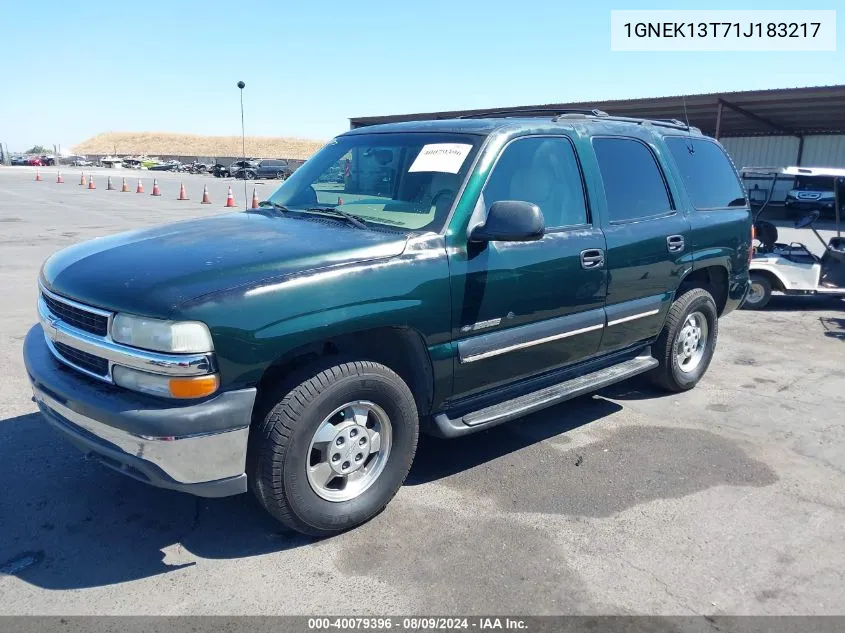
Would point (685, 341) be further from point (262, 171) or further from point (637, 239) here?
point (262, 171)

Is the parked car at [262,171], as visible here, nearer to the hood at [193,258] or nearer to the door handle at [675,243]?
the door handle at [675,243]

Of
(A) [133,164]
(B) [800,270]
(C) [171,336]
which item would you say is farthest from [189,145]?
(C) [171,336]

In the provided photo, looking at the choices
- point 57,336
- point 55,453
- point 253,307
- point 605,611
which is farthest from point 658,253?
point 55,453

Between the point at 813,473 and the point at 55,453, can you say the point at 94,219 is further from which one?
the point at 813,473

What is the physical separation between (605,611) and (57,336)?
109 inches

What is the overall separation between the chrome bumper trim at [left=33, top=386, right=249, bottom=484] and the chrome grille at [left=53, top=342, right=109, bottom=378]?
0.23 meters

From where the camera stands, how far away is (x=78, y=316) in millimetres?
3176

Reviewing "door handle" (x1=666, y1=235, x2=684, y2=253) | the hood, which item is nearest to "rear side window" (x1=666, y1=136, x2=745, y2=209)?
"door handle" (x1=666, y1=235, x2=684, y2=253)

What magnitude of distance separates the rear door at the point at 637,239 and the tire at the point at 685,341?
0.16 meters

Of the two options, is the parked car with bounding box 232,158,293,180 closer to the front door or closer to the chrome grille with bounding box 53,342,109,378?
the front door

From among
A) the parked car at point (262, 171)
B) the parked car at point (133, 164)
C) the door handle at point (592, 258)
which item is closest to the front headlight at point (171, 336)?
the door handle at point (592, 258)

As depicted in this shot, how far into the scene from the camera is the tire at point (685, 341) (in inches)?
206

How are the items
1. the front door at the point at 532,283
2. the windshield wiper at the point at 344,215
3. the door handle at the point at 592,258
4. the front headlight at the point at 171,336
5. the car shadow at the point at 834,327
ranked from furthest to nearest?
the car shadow at the point at 834,327
the door handle at the point at 592,258
the windshield wiper at the point at 344,215
the front door at the point at 532,283
the front headlight at the point at 171,336

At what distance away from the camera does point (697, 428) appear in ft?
16.0
